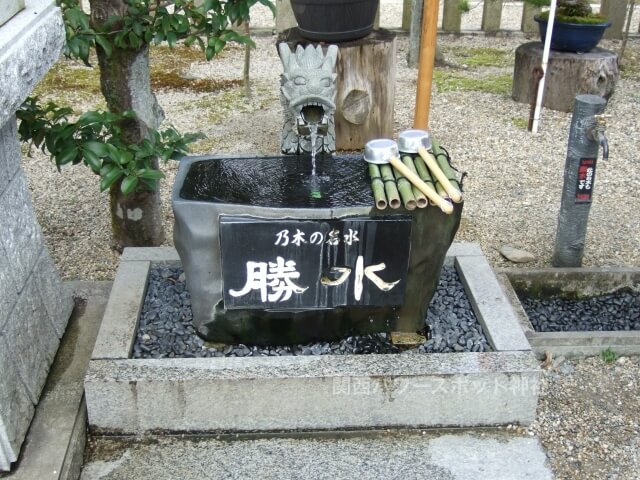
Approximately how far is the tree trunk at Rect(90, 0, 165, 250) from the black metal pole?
2648 mm

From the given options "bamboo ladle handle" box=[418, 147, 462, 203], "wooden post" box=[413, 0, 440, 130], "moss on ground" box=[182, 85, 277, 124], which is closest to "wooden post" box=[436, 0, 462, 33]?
"moss on ground" box=[182, 85, 277, 124]

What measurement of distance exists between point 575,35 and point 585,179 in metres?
3.53

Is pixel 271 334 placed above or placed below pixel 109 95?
below

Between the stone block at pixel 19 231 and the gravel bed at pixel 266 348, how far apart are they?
0.64 metres

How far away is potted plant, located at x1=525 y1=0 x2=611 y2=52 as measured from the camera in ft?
24.0

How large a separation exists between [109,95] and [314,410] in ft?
8.16

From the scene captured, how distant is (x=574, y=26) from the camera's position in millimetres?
7285

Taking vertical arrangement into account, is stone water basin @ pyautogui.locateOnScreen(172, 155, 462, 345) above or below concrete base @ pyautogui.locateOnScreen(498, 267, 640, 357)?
above

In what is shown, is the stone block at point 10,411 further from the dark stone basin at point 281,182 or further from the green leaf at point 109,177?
the dark stone basin at point 281,182

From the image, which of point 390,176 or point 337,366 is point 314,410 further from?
point 390,176

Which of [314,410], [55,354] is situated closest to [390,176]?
[314,410]

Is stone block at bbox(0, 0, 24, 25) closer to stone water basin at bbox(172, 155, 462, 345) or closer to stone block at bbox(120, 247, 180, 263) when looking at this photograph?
stone water basin at bbox(172, 155, 462, 345)

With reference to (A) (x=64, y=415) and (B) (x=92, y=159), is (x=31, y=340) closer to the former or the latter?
(A) (x=64, y=415)

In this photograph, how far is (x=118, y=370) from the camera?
325cm
